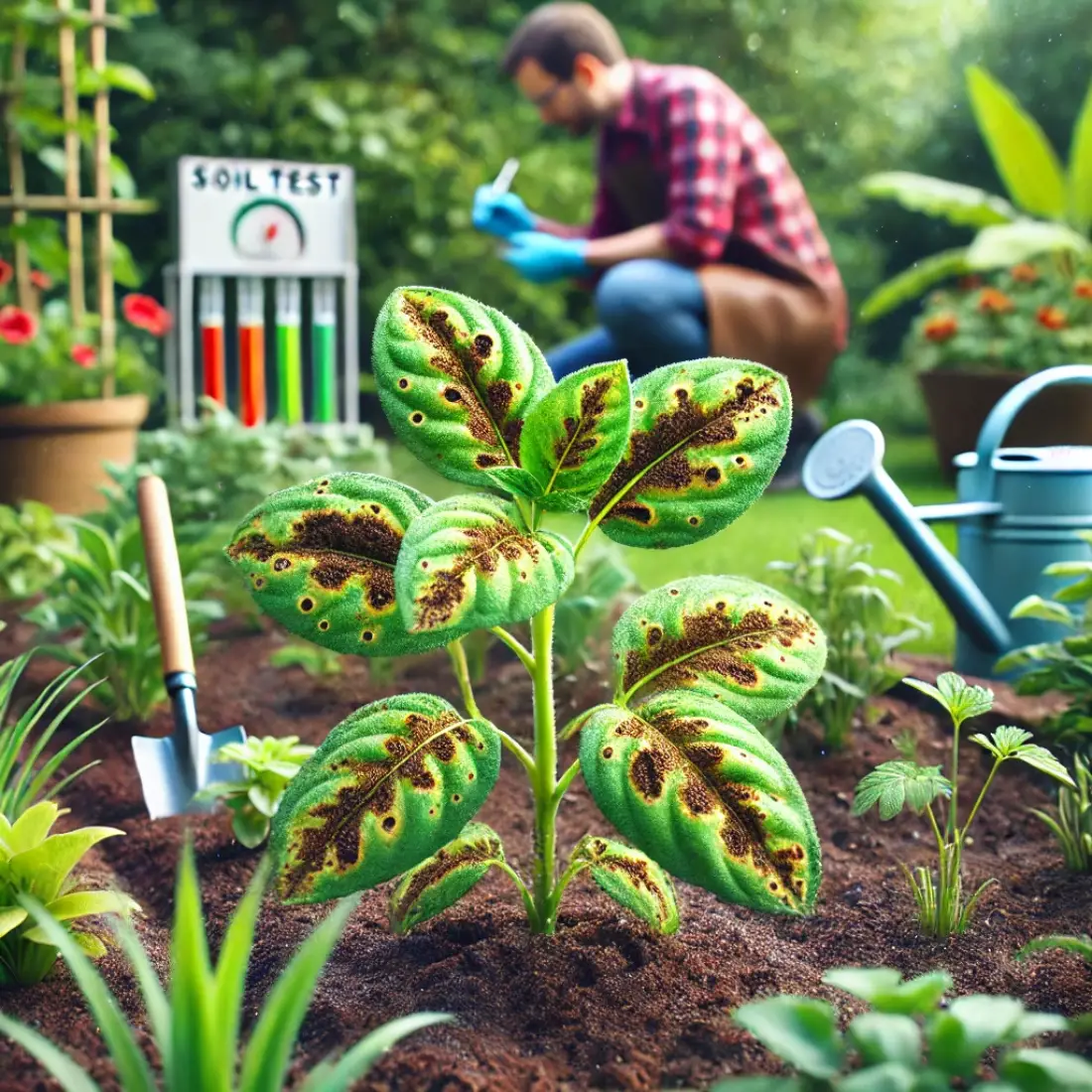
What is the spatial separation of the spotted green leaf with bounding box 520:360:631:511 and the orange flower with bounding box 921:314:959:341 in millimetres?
3795

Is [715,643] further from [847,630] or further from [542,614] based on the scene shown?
[847,630]

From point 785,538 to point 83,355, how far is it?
2.02 m

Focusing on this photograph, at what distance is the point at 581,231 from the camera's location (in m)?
4.56

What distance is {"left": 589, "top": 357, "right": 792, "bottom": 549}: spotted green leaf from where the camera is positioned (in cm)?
116

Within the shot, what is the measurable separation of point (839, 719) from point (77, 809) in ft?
3.57

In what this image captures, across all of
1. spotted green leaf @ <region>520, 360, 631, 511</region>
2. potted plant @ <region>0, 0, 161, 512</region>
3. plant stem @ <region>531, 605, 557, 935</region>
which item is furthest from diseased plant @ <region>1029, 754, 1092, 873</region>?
potted plant @ <region>0, 0, 161, 512</region>

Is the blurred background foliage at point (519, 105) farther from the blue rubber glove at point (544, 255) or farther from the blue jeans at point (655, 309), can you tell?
the blue jeans at point (655, 309)

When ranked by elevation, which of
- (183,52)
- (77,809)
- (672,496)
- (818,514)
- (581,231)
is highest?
(183,52)

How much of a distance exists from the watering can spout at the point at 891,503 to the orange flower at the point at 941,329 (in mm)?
2683

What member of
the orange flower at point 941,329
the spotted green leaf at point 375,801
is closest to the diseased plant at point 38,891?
the spotted green leaf at point 375,801

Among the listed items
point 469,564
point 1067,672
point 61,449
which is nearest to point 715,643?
point 469,564

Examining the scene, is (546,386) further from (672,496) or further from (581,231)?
(581,231)

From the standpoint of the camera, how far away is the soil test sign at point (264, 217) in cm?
405

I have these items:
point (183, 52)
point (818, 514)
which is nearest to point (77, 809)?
point (818, 514)
